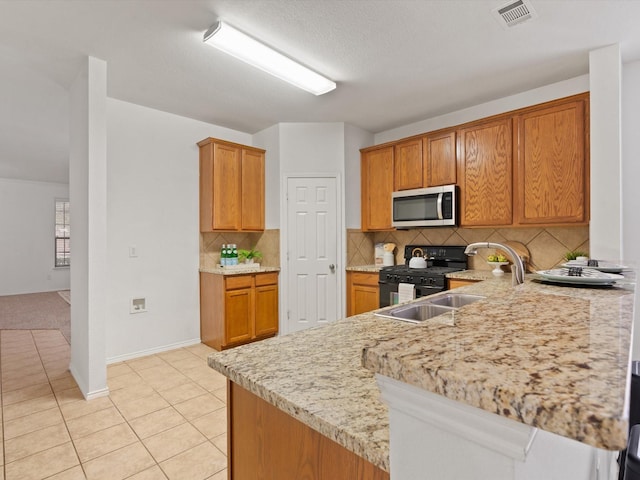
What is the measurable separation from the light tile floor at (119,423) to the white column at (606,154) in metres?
3.06

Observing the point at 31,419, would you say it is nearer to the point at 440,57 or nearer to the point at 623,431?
the point at 623,431

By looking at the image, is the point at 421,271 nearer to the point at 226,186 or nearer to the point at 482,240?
the point at 482,240

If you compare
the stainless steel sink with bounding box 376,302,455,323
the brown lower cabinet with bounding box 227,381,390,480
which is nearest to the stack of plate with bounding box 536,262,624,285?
the stainless steel sink with bounding box 376,302,455,323

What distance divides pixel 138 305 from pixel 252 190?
185 cm

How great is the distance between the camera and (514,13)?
2.15 meters

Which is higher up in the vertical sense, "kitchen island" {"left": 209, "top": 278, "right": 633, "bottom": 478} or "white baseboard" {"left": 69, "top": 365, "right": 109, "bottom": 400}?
"kitchen island" {"left": 209, "top": 278, "right": 633, "bottom": 478}

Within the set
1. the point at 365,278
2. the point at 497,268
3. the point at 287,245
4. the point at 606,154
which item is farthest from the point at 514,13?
the point at 287,245

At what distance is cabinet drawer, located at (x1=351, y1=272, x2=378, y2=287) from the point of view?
386 cm

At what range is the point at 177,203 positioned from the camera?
3902 mm

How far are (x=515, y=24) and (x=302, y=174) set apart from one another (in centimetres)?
253

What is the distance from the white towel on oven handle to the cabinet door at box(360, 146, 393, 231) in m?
0.88

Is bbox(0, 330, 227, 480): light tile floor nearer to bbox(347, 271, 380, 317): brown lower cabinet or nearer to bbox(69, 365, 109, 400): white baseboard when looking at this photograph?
bbox(69, 365, 109, 400): white baseboard

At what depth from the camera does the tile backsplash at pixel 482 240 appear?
3086 millimetres

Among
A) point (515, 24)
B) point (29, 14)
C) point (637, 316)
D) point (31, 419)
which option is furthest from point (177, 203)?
point (637, 316)
